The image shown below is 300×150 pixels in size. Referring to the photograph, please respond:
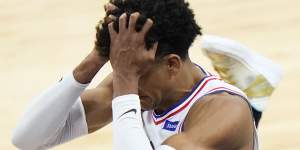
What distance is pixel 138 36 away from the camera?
1843mm

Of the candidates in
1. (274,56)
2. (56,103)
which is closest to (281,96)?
(274,56)

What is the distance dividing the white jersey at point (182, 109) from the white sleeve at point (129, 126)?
0.51 feet

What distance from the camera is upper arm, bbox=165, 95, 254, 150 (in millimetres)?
1853

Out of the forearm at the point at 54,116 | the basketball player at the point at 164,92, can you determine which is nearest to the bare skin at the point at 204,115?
the basketball player at the point at 164,92

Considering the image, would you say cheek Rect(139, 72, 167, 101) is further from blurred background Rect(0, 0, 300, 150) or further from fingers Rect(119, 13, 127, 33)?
blurred background Rect(0, 0, 300, 150)

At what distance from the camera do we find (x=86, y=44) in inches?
214

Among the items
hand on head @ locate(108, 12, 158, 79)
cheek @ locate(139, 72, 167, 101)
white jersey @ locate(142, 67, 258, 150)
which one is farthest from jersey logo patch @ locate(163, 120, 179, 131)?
hand on head @ locate(108, 12, 158, 79)

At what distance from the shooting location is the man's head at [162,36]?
1.88 metres

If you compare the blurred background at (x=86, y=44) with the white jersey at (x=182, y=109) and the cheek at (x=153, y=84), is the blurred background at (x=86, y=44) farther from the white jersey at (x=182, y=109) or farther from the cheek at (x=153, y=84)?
the cheek at (x=153, y=84)

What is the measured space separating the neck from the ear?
3cm

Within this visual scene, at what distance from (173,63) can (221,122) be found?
7.8 inches

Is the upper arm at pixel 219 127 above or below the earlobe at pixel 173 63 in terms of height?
below

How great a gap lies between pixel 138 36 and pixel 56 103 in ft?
1.45

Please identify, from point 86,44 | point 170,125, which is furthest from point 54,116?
point 86,44
